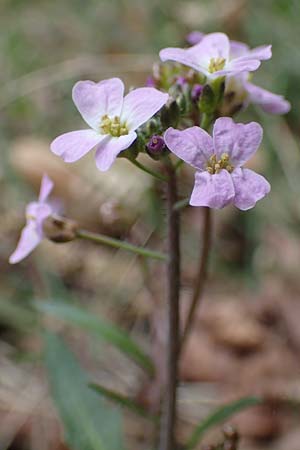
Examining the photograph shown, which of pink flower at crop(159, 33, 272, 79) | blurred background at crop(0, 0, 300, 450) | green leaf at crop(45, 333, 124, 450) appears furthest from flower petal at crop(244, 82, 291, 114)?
green leaf at crop(45, 333, 124, 450)

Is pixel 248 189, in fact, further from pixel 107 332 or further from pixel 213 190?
pixel 107 332

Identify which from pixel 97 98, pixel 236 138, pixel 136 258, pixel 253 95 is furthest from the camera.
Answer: pixel 136 258

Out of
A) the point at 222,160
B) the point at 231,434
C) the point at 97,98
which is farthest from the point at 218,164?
the point at 231,434

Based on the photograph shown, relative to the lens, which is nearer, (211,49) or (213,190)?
(213,190)

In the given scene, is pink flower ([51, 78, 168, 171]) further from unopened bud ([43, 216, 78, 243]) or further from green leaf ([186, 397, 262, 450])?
green leaf ([186, 397, 262, 450])

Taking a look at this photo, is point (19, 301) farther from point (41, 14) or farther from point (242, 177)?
point (41, 14)

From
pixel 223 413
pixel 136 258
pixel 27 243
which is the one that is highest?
pixel 27 243
